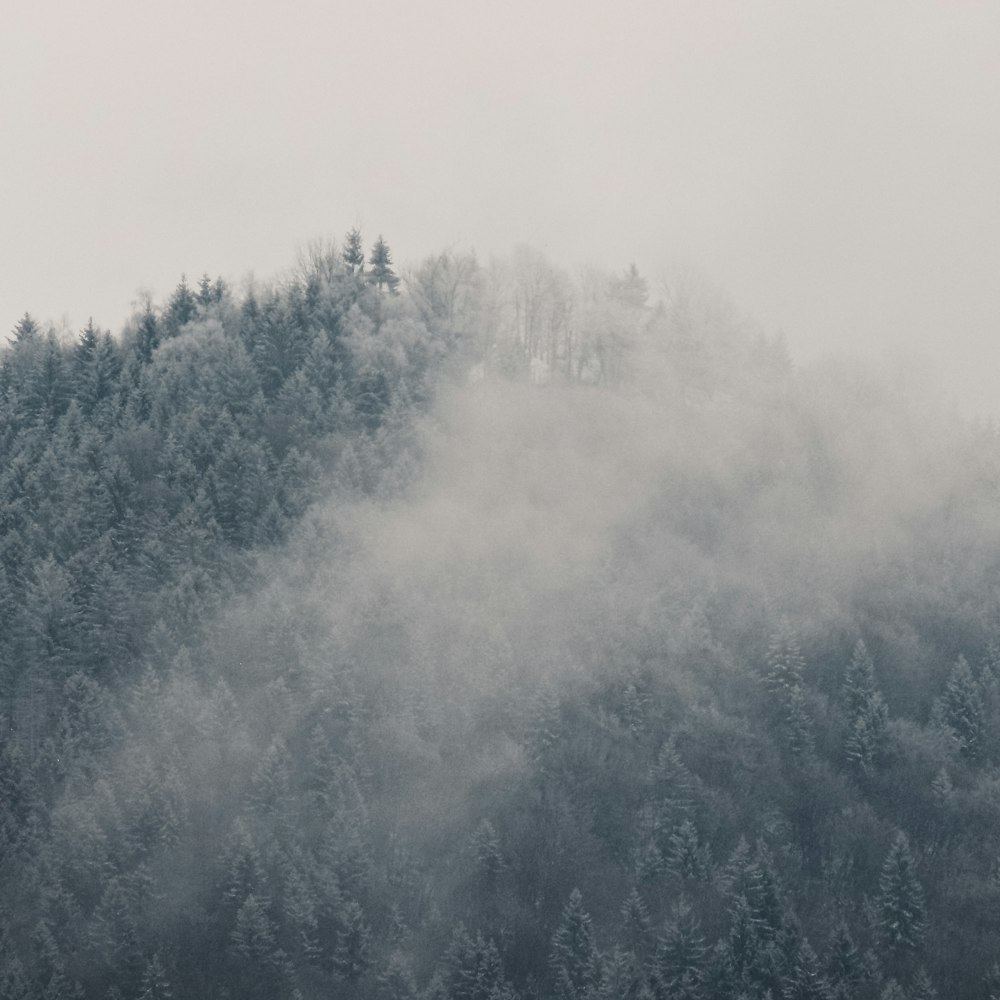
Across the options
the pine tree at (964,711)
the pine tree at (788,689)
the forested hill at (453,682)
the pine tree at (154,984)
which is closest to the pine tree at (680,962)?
the forested hill at (453,682)

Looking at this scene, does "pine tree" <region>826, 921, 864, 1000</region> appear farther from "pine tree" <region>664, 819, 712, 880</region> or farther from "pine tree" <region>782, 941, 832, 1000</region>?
"pine tree" <region>664, 819, 712, 880</region>

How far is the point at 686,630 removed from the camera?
286ft

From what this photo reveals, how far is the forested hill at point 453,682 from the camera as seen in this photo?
69750mm

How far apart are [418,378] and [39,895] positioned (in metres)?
52.4

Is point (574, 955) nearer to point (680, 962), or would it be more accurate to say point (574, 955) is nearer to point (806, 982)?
point (680, 962)

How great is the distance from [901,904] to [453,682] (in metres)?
33.1

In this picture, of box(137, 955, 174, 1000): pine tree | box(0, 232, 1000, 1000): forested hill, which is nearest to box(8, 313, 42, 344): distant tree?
box(0, 232, 1000, 1000): forested hill

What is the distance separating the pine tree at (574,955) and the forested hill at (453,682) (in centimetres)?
25

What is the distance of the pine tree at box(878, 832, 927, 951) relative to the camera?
240ft

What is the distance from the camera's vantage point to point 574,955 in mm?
69625

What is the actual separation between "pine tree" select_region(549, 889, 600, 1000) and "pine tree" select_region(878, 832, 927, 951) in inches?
767

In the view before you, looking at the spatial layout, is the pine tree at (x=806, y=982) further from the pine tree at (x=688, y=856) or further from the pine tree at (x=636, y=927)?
the pine tree at (x=636, y=927)

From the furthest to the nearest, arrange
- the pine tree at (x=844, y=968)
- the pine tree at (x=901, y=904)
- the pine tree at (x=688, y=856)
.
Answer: the pine tree at (x=688, y=856)
the pine tree at (x=901, y=904)
the pine tree at (x=844, y=968)

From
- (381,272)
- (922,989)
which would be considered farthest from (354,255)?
(922,989)
